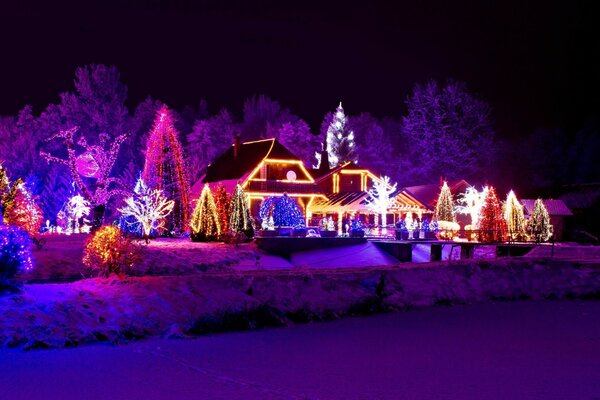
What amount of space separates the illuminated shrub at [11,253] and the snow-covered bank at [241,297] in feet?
1.91

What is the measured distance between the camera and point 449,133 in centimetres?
7650

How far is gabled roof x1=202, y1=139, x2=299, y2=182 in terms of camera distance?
176ft

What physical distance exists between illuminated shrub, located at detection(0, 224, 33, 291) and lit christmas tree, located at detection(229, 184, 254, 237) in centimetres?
1936

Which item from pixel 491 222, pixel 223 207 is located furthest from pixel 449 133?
pixel 223 207

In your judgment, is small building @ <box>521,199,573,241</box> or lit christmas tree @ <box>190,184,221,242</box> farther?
small building @ <box>521,199,573,241</box>

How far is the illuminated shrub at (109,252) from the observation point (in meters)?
17.7

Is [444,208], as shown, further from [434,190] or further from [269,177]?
[269,177]

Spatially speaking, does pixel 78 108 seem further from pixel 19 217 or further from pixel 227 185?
pixel 19 217

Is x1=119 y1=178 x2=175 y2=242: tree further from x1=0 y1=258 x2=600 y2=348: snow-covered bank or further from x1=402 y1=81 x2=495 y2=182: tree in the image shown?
x1=402 y1=81 x2=495 y2=182: tree

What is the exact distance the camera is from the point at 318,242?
34094 millimetres

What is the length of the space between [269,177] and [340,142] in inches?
1464

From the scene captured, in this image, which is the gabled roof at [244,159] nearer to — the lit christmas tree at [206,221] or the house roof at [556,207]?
the lit christmas tree at [206,221]

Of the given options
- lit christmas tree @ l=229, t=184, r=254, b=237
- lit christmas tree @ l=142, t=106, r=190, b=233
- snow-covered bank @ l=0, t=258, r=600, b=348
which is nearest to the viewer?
snow-covered bank @ l=0, t=258, r=600, b=348

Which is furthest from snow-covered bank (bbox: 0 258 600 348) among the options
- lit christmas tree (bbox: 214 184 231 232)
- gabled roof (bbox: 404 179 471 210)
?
gabled roof (bbox: 404 179 471 210)
